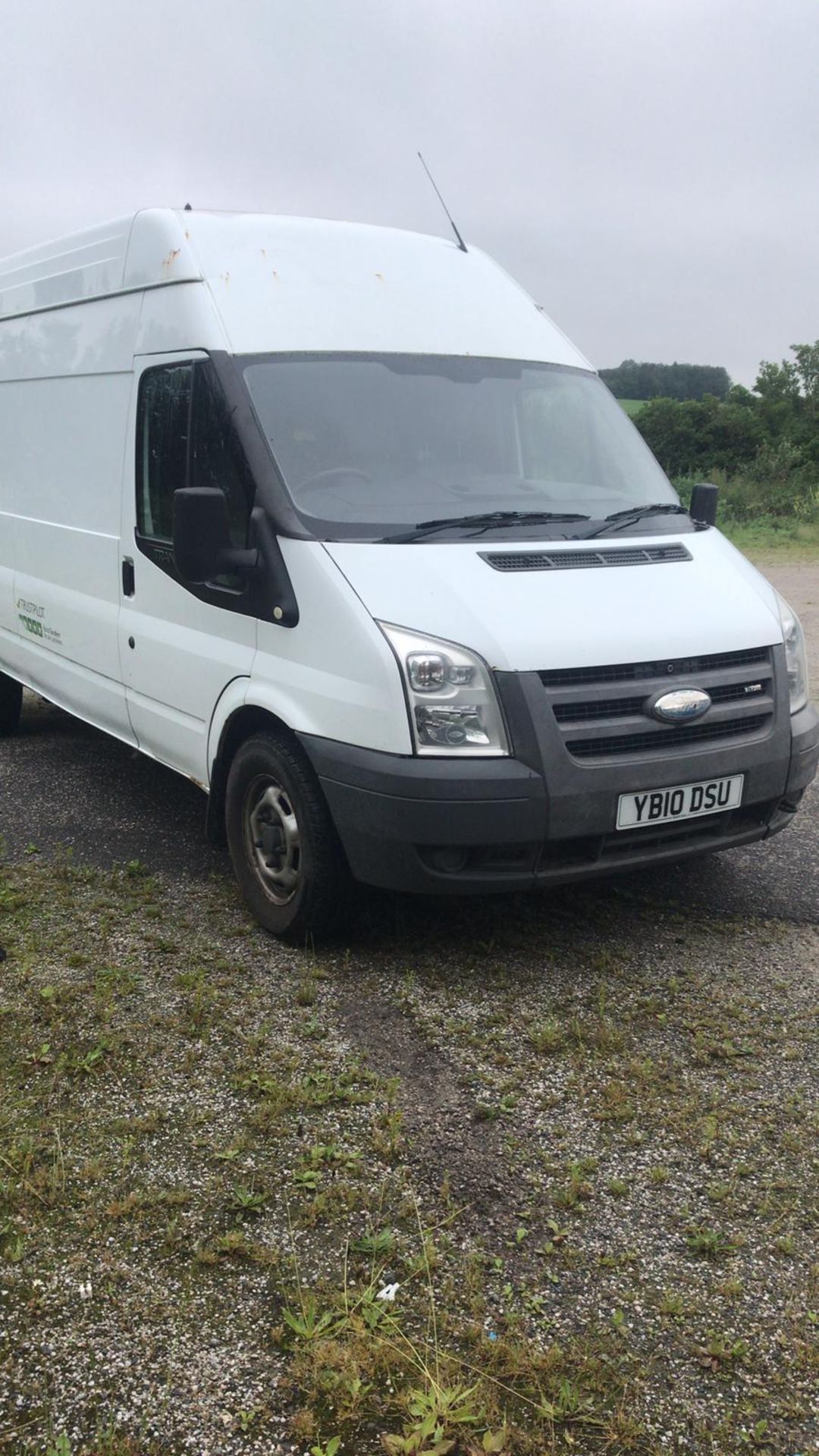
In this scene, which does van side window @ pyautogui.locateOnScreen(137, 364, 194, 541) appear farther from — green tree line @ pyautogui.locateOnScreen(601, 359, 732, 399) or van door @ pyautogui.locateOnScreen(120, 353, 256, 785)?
green tree line @ pyautogui.locateOnScreen(601, 359, 732, 399)


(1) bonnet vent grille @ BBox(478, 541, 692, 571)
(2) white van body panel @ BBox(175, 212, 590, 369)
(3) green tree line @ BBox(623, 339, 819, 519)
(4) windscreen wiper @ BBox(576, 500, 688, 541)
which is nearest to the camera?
(1) bonnet vent grille @ BBox(478, 541, 692, 571)

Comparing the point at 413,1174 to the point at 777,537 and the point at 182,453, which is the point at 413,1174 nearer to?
the point at 182,453

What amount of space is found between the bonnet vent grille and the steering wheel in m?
0.58

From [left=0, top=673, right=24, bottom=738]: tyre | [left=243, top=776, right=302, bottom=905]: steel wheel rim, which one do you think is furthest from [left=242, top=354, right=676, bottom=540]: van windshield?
[left=0, top=673, right=24, bottom=738]: tyre

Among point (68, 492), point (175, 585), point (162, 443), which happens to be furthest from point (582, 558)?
point (68, 492)

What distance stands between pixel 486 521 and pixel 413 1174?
229cm

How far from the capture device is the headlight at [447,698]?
3812mm

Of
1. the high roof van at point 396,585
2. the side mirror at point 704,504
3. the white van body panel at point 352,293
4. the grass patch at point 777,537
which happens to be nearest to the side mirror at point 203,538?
the high roof van at point 396,585

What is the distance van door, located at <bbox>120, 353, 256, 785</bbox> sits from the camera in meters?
4.49

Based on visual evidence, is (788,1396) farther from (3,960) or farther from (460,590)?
(3,960)

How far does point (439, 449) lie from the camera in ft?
15.3

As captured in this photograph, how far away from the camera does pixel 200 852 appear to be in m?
5.51

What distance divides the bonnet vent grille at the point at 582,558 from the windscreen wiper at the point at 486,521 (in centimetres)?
20

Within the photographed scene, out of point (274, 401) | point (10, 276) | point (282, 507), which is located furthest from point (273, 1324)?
point (10, 276)
